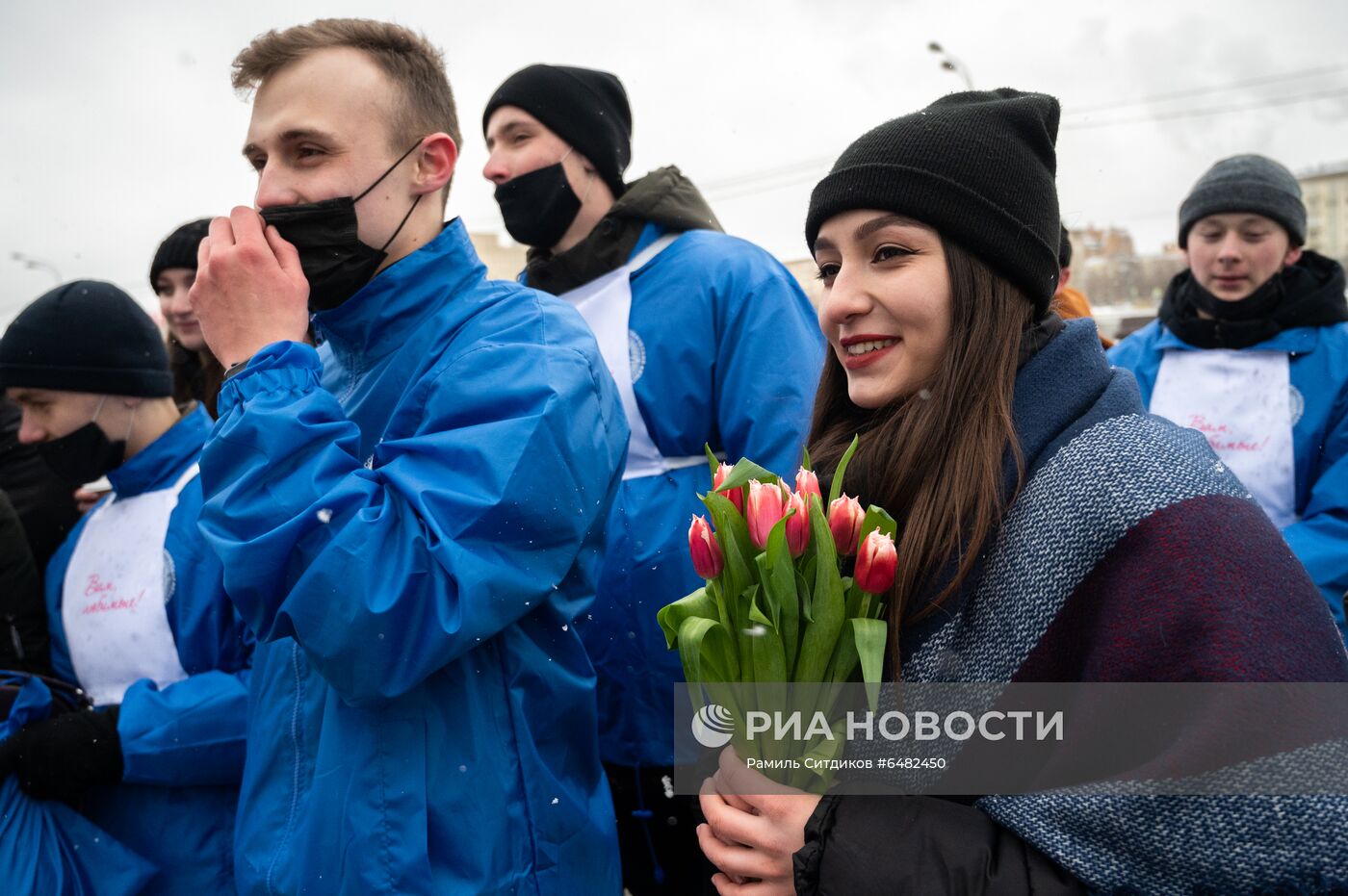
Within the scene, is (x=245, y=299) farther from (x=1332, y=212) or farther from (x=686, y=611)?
(x=1332, y=212)

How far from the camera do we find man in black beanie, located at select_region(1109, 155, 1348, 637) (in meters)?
3.50

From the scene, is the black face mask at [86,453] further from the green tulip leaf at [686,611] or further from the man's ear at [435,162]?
the green tulip leaf at [686,611]

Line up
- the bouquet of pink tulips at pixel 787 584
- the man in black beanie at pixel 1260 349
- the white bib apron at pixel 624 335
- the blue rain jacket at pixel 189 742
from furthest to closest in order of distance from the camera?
the man in black beanie at pixel 1260 349
the white bib apron at pixel 624 335
the blue rain jacket at pixel 189 742
the bouquet of pink tulips at pixel 787 584

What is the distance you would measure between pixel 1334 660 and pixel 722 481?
888mm

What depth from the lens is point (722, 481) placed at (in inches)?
66.1

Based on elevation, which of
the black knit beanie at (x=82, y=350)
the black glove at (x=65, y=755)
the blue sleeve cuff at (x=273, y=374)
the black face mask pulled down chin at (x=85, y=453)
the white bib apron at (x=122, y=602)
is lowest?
the black glove at (x=65, y=755)

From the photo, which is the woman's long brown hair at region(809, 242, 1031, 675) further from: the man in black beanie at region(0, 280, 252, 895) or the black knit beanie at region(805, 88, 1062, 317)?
the man in black beanie at region(0, 280, 252, 895)

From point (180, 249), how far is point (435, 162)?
2.19 meters

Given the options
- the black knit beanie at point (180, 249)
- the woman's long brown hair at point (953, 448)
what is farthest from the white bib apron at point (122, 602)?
the woman's long brown hair at point (953, 448)

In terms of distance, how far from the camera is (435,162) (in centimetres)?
230

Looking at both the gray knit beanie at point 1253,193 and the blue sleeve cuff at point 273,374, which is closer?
the blue sleeve cuff at point 273,374

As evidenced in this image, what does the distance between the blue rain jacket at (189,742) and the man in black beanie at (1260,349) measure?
3.21 metres

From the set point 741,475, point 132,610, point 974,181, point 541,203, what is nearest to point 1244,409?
point 974,181

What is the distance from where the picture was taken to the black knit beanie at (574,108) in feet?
11.7
